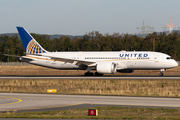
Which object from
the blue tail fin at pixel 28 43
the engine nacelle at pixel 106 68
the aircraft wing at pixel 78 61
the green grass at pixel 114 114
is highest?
the blue tail fin at pixel 28 43

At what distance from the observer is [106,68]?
43.8 meters

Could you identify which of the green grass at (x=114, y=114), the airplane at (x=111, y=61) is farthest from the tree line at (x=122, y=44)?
the green grass at (x=114, y=114)

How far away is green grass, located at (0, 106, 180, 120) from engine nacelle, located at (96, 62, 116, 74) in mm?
25558

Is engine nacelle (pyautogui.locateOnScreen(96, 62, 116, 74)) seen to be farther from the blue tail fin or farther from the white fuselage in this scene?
the blue tail fin

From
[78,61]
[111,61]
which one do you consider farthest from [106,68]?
[78,61]

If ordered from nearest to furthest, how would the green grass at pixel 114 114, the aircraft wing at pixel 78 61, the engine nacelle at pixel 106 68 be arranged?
the green grass at pixel 114 114 → the engine nacelle at pixel 106 68 → the aircraft wing at pixel 78 61

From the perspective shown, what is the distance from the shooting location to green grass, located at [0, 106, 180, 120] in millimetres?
15193

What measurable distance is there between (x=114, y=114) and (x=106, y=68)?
1090 inches

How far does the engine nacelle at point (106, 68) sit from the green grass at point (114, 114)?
25.6 meters

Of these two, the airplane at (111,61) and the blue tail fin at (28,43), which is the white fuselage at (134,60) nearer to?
the airplane at (111,61)

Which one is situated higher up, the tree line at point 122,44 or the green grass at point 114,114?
the tree line at point 122,44

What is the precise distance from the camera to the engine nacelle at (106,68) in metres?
43.6

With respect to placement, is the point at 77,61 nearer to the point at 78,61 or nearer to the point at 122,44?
the point at 78,61

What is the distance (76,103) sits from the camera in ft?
67.6
